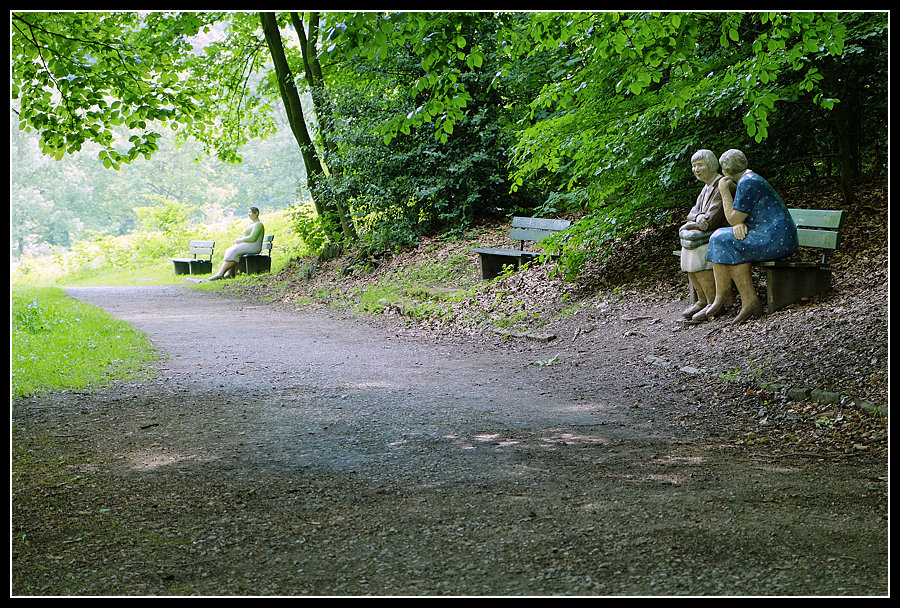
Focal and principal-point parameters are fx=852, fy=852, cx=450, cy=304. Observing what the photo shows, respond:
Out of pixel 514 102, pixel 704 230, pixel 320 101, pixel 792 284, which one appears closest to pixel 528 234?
pixel 514 102

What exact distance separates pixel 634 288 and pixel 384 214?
7684 millimetres

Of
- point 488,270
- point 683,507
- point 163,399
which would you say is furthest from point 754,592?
point 488,270

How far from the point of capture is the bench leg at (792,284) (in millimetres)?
7906

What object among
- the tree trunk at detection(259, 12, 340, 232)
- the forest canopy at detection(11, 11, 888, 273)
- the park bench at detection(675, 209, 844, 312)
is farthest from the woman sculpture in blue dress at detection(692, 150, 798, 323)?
the tree trunk at detection(259, 12, 340, 232)

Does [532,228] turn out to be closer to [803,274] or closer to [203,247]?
[803,274]

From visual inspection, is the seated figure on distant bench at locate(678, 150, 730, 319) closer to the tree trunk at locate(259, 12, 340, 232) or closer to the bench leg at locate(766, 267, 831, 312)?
the bench leg at locate(766, 267, 831, 312)

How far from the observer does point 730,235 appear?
802cm

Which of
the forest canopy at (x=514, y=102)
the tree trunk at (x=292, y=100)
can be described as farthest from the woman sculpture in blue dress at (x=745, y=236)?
the tree trunk at (x=292, y=100)

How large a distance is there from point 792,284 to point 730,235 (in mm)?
725

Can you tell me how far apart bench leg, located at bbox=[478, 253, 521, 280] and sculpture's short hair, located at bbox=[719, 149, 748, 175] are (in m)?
4.89

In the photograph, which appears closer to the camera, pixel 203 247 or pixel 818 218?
pixel 818 218

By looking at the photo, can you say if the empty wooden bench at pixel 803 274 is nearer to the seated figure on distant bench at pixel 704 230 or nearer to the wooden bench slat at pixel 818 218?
the wooden bench slat at pixel 818 218

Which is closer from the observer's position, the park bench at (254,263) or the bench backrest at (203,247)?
the park bench at (254,263)

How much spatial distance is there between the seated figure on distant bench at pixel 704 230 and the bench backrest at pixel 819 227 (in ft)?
2.42
